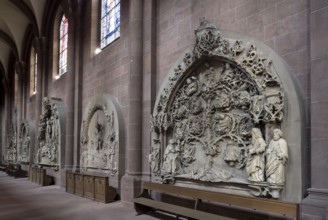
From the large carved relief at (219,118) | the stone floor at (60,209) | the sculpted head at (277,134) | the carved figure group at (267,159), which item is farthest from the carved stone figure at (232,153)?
the stone floor at (60,209)

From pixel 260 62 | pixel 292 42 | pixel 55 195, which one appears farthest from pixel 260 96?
pixel 55 195

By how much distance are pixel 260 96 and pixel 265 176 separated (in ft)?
4.44

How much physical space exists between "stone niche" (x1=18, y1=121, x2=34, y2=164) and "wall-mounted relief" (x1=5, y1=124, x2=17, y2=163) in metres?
1.92

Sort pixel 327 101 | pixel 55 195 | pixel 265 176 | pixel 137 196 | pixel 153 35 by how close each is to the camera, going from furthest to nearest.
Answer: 1. pixel 55 195
2. pixel 153 35
3. pixel 137 196
4. pixel 265 176
5. pixel 327 101

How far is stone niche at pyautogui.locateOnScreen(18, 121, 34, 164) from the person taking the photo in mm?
20453

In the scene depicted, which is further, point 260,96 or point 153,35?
point 153,35

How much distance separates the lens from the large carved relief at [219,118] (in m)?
5.40

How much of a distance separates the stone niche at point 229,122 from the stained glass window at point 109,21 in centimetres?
453

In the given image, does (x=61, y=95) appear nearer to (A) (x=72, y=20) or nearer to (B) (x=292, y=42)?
(A) (x=72, y=20)

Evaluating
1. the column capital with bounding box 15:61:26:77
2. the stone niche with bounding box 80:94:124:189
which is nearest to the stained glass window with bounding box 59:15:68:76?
the stone niche with bounding box 80:94:124:189

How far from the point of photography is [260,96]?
5531mm

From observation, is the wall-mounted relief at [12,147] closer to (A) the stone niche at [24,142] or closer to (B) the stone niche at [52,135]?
(A) the stone niche at [24,142]

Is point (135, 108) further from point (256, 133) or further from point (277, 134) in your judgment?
point (277, 134)

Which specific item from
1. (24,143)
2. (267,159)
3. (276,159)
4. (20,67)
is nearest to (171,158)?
(267,159)
